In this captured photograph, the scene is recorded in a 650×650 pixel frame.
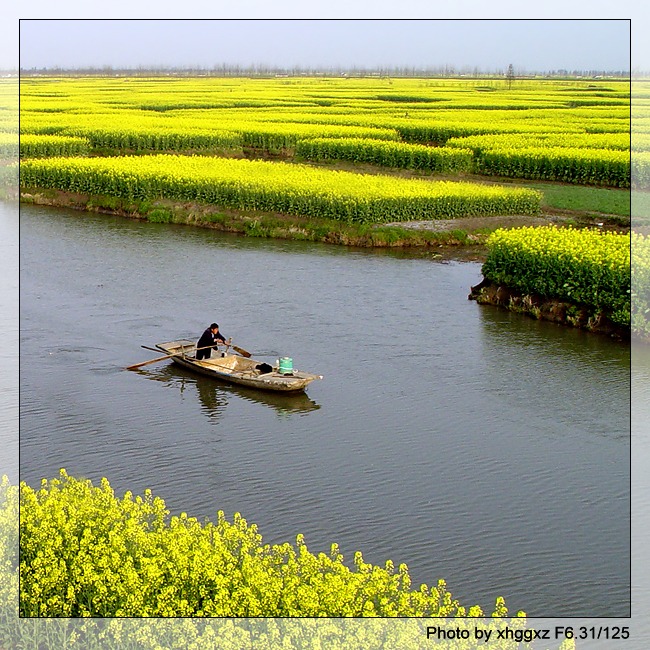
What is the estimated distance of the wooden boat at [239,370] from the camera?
48.8ft

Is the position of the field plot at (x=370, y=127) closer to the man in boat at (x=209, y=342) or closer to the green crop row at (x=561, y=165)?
the green crop row at (x=561, y=165)

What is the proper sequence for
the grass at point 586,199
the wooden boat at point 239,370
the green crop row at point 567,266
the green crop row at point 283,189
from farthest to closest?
the grass at point 586,199 < the green crop row at point 283,189 < the green crop row at point 567,266 < the wooden boat at point 239,370

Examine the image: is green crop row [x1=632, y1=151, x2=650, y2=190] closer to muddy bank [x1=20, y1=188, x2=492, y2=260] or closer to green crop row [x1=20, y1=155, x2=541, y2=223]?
green crop row [x1=20, y1=155, x2=541, y2=223]

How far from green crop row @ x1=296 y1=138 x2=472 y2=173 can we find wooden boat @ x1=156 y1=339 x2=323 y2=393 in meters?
20.3

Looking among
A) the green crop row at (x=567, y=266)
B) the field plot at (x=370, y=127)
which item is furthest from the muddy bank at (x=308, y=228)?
the field plot at (x=370, y=127)

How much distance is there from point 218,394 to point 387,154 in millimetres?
22057

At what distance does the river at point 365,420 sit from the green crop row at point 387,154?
42.0 feet

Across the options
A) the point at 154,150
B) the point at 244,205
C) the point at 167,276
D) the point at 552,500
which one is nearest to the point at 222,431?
the point at 552,500

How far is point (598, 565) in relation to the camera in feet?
33.4

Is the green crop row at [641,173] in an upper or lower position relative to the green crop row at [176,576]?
upper

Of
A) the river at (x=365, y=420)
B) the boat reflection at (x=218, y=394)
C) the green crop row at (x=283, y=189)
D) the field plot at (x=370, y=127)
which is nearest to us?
the river at (x=365, y=420)

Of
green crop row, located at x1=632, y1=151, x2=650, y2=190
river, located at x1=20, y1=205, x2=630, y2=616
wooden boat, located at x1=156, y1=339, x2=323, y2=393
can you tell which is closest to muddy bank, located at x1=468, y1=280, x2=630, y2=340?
river, located at x1=20, y1=205, x2=630, y2=616

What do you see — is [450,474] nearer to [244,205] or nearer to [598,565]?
[598,565]

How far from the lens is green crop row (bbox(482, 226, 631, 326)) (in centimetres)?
1831
